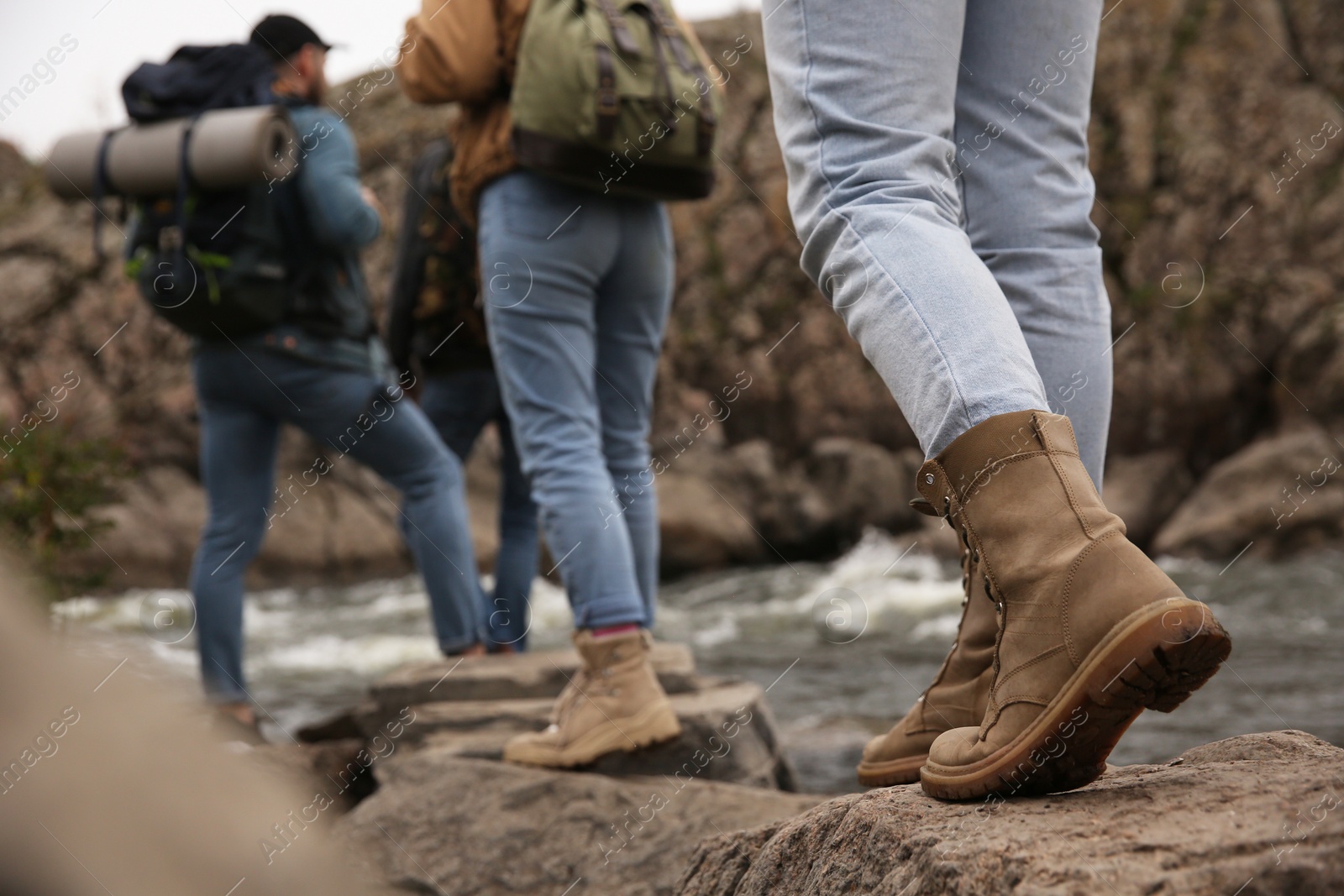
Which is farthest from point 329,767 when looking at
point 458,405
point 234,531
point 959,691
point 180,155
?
→ point 959,691

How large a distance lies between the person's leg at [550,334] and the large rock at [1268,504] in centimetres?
770

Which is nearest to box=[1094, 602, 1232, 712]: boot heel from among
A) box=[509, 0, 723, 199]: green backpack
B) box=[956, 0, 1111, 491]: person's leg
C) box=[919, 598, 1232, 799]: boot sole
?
box=[919, 598, 1232, 799]: boot sole

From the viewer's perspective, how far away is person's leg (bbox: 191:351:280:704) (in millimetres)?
3559

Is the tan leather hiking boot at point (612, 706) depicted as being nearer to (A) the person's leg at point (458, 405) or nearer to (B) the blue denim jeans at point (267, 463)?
(B) the blue denim jeans at point (267, 463)

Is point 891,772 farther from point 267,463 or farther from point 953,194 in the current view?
point 267,463

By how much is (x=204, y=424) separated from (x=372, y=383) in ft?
1.78

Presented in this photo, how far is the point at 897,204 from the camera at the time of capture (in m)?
1.51

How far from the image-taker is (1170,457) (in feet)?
35.1

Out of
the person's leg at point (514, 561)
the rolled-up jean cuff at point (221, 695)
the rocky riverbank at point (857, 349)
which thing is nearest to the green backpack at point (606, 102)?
the person's leg at point (514, 561)

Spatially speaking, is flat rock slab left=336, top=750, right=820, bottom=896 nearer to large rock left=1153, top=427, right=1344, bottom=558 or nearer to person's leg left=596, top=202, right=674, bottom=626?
person's leg left=596, top=202, right=674, bottom=626

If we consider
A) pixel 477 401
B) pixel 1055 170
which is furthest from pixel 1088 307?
pixel 477 401

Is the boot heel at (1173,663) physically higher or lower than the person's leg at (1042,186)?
lower

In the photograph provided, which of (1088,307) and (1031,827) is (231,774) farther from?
(1088,307)

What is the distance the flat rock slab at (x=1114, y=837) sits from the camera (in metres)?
1.09
